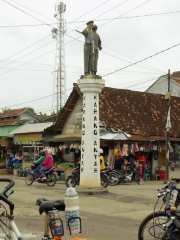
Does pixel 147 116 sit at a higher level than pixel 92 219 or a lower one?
higher

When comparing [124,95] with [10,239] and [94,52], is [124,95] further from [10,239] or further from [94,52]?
[10,239]

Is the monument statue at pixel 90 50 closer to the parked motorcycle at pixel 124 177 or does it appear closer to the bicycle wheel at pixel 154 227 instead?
the parked motorcycle at pixel 124 177

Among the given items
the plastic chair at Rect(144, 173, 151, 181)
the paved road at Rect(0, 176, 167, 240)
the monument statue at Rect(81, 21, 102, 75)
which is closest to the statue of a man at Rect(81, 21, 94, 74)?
the monument statue at Rect(81, 21, 102, 75)

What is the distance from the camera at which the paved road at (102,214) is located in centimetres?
729

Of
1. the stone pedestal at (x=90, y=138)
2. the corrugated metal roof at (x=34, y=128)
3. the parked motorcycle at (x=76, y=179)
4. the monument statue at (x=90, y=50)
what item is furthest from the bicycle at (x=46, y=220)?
the corrugated metal roof at (x=34, y=128)

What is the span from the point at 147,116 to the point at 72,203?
19225mm

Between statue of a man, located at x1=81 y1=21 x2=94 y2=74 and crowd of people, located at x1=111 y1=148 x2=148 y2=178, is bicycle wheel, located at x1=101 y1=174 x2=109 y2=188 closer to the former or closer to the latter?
crowd of people, located at x1=111 y1=148 x2=148 y2=178

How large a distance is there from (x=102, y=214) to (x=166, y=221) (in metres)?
4.29

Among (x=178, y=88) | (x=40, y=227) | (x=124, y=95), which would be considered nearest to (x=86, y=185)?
(x=40, y=227)

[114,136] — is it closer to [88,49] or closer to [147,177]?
[147,177]

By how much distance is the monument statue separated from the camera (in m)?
13.8

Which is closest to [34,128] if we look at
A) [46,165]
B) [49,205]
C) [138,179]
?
[46,165]

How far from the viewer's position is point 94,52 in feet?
45.3

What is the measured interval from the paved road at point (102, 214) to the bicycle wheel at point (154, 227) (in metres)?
1.07
